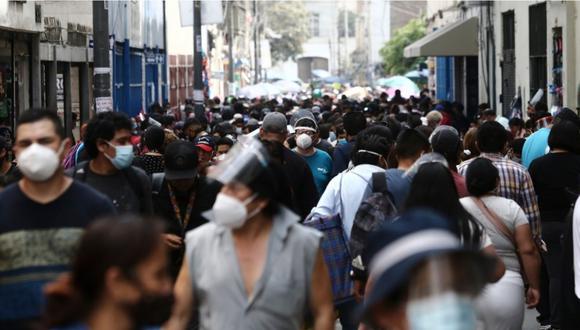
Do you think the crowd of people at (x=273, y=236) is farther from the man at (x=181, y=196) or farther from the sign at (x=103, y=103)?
the sign at (x=103, y=103)

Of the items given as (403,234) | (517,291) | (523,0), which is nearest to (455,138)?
(517,291)

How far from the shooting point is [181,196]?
28.2 feet

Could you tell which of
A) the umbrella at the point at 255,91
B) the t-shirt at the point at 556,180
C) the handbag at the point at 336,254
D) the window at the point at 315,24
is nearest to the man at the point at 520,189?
the t-shirt at the point at 556,180

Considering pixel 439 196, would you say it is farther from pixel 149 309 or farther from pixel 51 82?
pixel 51 82

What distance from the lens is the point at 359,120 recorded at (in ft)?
46.5

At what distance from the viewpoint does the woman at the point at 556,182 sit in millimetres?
10656

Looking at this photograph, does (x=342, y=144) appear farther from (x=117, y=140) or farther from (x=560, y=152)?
(x=117, y=140)

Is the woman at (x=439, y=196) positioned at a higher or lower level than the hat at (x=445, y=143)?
lower

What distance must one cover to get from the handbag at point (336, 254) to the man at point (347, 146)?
11.7 feet

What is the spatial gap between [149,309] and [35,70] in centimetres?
2133

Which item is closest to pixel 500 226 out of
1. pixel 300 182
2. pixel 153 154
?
pixel 300 182

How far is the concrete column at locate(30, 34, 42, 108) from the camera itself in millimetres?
24406

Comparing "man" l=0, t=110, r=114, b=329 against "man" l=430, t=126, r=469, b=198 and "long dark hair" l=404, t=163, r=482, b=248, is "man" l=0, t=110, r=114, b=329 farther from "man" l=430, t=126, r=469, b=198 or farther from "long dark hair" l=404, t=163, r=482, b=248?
"man" l=430, t=126, r=469, b=198

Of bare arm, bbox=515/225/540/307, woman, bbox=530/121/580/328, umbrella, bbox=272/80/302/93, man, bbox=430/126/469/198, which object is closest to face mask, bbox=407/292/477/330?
bare arm, bbox=515/225/540/307
